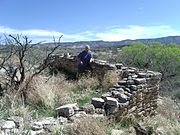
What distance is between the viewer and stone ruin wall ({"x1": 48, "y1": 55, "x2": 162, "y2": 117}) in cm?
737

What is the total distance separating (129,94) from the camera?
324 inches

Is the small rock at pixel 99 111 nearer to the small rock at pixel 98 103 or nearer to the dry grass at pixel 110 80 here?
the small rock at pixel 98 103

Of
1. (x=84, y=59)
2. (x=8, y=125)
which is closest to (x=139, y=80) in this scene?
(x=84, y=59)

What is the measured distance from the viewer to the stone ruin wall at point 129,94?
24.2ft

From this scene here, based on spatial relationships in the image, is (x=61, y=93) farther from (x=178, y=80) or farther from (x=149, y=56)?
(x=149, y=56)

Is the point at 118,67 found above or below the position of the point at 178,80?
above

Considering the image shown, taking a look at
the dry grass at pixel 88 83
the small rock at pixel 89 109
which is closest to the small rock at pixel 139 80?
the dry grass at pixel 88 83

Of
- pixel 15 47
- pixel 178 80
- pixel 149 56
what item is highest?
pixel 15 47

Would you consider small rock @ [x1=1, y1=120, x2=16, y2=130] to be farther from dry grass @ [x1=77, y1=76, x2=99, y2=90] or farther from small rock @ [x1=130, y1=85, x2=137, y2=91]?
dry grass @ [x1=77, y1=76, x2=99, y2=90]

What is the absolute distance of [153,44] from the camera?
92.1ft

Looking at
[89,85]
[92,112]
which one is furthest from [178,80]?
[92,112]

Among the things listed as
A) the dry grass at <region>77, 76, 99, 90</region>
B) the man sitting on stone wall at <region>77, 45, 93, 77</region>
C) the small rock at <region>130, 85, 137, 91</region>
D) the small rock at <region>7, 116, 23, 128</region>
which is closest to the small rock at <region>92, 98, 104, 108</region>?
the small rock at <region>130, 85, 137, 91</region>

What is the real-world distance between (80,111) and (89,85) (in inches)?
137

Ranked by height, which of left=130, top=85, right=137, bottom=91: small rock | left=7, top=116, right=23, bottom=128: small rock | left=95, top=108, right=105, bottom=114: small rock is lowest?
left=95, top=108, right=105, bottom=114: small rock
